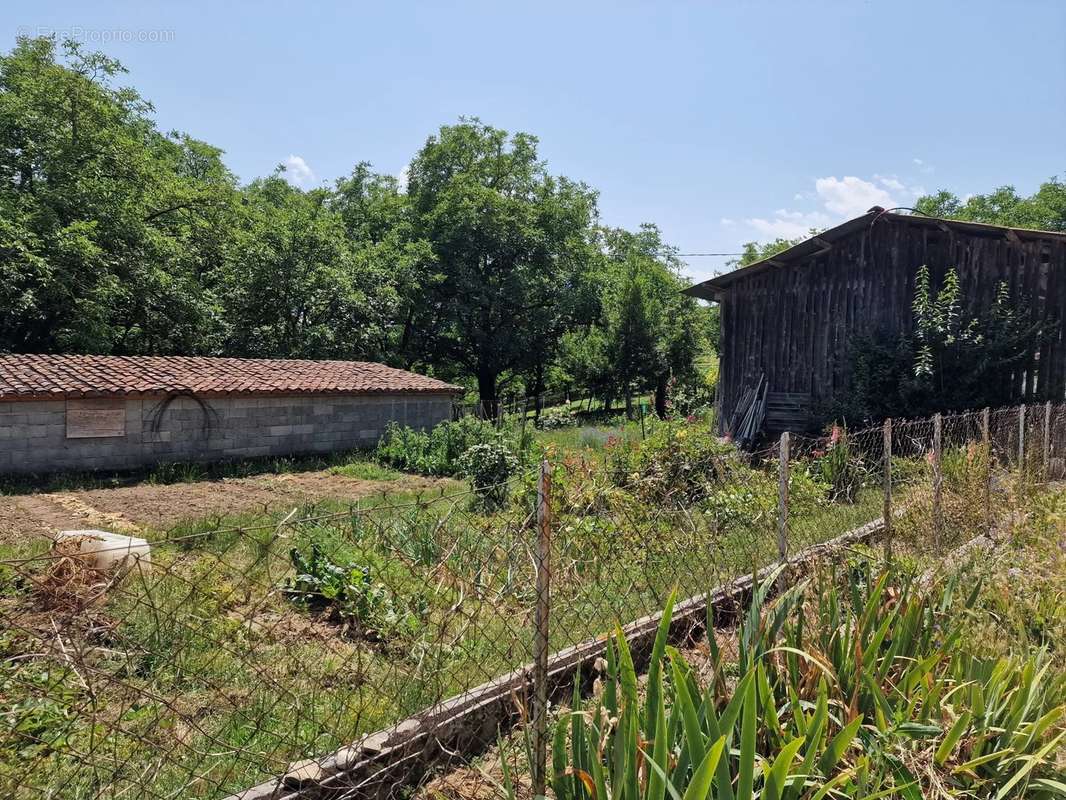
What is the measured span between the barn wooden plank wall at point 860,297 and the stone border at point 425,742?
416 inches

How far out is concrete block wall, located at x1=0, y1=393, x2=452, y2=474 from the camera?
482 inches

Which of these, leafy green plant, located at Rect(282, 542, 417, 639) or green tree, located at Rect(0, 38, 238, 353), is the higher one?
green tree, located at Rect(0, 38, 238, 353)

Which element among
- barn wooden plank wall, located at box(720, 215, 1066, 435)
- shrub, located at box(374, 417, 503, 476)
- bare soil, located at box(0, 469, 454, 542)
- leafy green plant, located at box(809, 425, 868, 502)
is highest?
barn wooden plank wall, located at box(720, 215, 1066, 435)

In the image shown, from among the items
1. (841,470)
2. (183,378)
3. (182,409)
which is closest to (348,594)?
(841,470)

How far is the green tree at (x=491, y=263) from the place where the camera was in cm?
2752

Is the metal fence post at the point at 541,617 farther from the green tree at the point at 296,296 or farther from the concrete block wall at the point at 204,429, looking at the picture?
the green tree at the point at 296,296

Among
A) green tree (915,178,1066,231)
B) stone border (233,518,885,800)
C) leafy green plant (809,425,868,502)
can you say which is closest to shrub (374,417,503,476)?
leafy green plant (809,425,868,502)

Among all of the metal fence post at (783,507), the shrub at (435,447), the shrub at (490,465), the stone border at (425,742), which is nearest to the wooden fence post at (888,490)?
the metal fence post at (783,507)

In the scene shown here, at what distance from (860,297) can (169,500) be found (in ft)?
42.3

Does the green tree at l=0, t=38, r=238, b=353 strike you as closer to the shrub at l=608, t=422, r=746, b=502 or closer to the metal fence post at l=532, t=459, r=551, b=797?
the shrub at l=608, t=422, r=746, b=502

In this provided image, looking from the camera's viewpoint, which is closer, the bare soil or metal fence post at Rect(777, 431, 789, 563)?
metal fence post at Rect(777, 431, 789, 563)

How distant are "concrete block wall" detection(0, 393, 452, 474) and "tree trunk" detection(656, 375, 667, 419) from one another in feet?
35.8

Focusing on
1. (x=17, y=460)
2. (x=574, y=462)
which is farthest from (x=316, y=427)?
(x=574, y=462)

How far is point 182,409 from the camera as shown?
46.4ft
